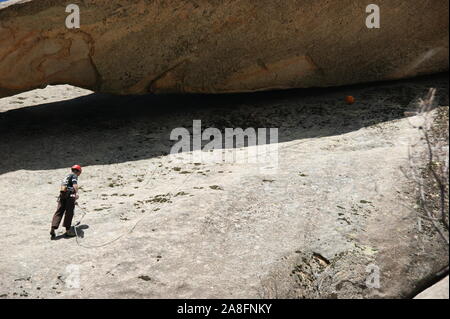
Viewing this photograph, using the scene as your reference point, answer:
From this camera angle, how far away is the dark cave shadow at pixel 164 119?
15.9 m

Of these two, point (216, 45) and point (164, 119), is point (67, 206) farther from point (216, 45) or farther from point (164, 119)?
point (216, 45)

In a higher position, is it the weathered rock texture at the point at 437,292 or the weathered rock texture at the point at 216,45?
the weathered rock texture at the point at 216,45

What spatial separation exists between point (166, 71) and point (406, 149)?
24.5 feet

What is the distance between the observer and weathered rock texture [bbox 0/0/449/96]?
1595cm

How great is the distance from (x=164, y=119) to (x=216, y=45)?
2.83 metres

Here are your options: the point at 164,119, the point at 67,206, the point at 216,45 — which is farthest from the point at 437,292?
the point at 164,119

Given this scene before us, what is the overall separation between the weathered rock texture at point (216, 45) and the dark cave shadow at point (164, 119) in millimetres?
669

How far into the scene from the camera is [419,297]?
35.0 feet

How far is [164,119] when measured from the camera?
17.8 metres

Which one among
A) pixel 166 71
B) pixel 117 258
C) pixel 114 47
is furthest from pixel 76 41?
pixel 117 258

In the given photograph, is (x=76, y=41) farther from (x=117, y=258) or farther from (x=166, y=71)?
(x=117, y=258)

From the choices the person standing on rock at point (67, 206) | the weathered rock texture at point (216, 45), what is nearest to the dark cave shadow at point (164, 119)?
the weathered rock texture at point (216, 45)

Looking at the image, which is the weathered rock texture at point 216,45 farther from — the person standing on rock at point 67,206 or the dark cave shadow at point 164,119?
the person standing on rock at point 67,206

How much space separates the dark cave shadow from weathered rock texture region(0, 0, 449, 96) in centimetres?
67
